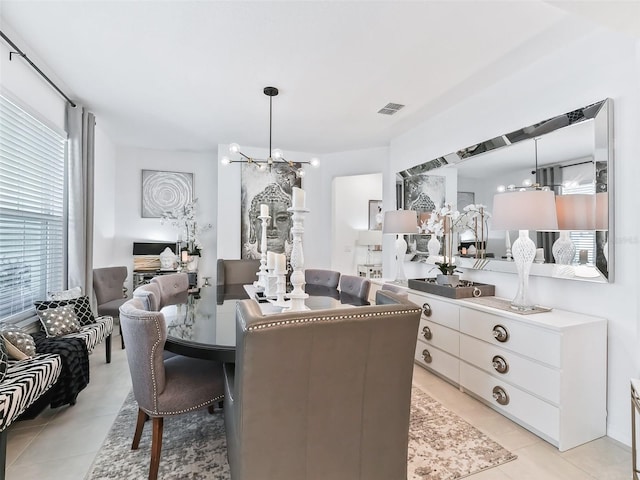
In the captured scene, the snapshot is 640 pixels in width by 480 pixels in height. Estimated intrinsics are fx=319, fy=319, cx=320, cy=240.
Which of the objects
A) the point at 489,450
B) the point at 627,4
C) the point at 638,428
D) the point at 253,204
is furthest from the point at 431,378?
the point at 253,204

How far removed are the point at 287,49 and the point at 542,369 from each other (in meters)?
2.76

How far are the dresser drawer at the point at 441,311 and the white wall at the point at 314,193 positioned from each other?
8.24ft

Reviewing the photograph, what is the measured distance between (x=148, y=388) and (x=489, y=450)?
6.37 ft

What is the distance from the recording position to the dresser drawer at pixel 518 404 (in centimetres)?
192

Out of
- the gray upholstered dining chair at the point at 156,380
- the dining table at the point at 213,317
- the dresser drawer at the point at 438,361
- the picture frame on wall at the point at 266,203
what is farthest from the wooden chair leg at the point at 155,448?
the picture frame on wall at the point at 266,203

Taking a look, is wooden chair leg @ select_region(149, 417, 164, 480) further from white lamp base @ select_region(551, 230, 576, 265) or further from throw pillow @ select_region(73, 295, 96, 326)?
white lamp base @ select_region(551, 230, 576, 265)

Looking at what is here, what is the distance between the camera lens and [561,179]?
91.1 inches

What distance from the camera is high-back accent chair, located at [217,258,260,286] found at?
355 centimetres

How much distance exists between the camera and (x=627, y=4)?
1323 mm

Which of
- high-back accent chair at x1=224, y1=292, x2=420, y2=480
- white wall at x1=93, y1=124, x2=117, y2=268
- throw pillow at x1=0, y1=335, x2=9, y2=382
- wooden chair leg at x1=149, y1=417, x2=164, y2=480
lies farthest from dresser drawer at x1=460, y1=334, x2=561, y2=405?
white wall at x1=93, y1=124, x2=117, y2=268

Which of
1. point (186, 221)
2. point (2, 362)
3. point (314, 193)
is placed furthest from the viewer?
point (314, 193)

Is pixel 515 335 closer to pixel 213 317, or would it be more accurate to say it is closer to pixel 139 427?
pixel 213 317

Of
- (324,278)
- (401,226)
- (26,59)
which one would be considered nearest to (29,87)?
(26,59)

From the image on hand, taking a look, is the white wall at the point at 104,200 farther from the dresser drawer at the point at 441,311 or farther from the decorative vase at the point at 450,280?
the decorative vase at the point at 450,280
